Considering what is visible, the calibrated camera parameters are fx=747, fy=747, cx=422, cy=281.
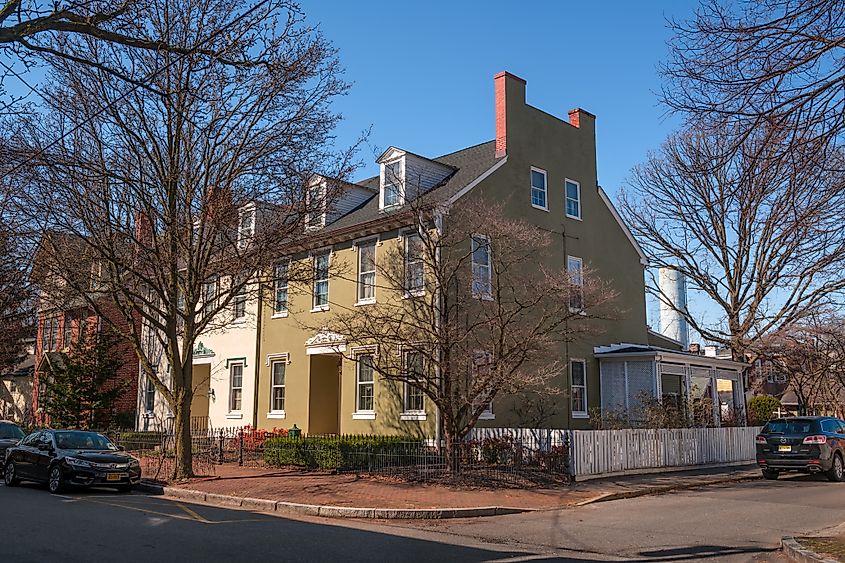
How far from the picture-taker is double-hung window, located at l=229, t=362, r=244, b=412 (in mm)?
29359

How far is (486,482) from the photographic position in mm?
17406

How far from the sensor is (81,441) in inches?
718

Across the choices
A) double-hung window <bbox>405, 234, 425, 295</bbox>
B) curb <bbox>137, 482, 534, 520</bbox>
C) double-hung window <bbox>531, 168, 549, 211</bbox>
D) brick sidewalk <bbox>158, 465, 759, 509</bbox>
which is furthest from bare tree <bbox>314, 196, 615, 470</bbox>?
double-hung window <bbox>531, 168, 549, 211</bbox>

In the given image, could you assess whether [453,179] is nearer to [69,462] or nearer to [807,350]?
[69,462]

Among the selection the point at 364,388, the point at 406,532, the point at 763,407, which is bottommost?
the point at 406,532

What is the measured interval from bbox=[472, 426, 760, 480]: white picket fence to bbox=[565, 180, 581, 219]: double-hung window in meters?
8.94

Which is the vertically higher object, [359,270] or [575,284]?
[359,270]

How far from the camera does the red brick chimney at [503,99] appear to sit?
25.2 m

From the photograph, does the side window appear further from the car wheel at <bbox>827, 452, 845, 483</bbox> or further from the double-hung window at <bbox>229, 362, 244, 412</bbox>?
the car wheel at <bbox>827, 452, 845, 483</bbox>

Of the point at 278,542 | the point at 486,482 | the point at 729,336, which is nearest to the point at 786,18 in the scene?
the point at 278,542

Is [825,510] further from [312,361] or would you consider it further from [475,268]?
[312,361]

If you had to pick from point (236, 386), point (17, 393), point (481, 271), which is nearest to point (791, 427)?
point (481, 271)

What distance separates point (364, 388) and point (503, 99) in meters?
10.8

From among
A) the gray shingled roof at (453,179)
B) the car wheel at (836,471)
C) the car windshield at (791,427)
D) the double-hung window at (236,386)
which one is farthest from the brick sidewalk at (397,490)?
the double-hung window at (236,386)
